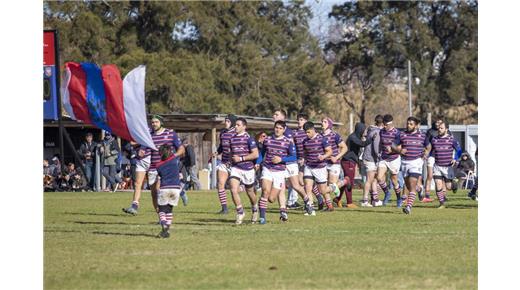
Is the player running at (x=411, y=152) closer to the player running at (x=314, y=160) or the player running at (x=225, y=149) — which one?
the player running at (x=314, y=160)

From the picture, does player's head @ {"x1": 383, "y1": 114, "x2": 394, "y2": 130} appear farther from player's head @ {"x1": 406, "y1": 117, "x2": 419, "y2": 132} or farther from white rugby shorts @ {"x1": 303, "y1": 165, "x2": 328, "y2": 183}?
white rugby shorts @ {"x1": 303, "y1": 165, "x2": 328, "y2": 183}

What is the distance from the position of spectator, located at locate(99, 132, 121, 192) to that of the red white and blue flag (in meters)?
17.2

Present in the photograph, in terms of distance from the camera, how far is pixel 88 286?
1216 centimetres

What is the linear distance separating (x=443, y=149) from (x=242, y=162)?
690 cm

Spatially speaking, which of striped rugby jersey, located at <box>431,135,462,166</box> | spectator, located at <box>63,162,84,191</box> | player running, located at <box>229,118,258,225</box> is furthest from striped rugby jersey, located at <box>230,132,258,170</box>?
spectator, located at <box>63,162,84,191</box>

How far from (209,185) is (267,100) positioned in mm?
17667

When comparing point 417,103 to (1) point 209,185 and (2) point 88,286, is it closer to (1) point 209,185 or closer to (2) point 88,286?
(1) point 209,185

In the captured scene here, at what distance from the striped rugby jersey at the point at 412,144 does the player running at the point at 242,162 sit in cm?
491

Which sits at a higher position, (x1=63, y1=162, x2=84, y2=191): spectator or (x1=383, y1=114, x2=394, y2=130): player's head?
(x1=383, y1=114, x2=394, y2=130): player's head

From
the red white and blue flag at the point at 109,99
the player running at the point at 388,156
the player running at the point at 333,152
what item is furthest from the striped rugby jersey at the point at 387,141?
the red white and blue flag at the point at 109,99

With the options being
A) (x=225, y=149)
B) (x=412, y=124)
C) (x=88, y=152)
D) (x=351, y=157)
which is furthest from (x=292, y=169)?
(x=88, y=152)

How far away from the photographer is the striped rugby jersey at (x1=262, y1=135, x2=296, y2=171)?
20859 millimetres

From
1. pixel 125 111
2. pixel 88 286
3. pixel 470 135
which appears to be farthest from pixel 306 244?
pixel 470 135

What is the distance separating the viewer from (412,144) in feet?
81.8
